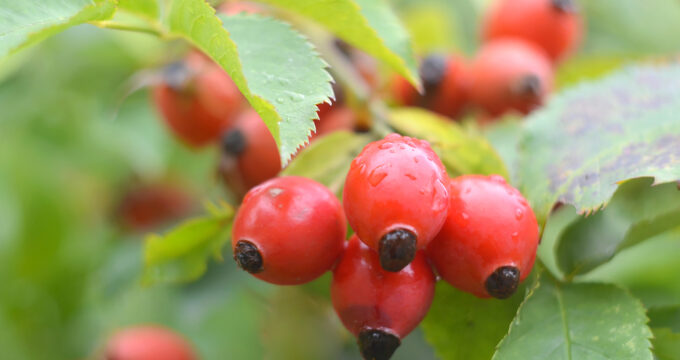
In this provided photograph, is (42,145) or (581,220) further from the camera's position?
(42,145)

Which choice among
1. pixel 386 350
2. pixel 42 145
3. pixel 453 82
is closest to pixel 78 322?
pixel 42 145

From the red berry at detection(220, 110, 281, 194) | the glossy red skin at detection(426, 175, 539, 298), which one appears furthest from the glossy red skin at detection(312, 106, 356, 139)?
the glossy red skin at detection(426, 175, 539, 298)

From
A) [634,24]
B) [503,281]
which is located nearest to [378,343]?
[503,281]

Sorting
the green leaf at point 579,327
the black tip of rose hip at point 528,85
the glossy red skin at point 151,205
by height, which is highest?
the green leaf at point 579,327

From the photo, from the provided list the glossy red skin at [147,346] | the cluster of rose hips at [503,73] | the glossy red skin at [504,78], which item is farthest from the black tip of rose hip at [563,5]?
the glossy red skin at [147,346]

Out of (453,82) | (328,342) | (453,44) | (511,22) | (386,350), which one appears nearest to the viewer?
(386,350)

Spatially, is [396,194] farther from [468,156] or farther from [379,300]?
[468,156]

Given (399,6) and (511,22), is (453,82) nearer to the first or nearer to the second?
(511,22)

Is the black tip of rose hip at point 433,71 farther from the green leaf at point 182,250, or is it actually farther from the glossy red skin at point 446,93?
the green leaf at point 182,250
